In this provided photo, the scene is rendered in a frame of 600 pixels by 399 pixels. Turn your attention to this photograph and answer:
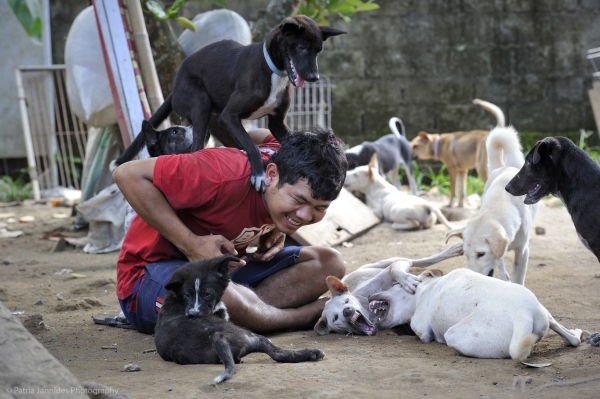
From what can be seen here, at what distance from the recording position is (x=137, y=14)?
5.49 metres

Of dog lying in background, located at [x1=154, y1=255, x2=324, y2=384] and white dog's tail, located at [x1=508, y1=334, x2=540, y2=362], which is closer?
white dog's tail, located at [x1=508, y1=334, x2=540, y2=362]

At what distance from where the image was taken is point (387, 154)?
9602 mm

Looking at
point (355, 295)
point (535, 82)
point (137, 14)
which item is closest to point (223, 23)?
point (137, 14)

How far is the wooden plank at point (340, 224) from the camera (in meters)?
6.74

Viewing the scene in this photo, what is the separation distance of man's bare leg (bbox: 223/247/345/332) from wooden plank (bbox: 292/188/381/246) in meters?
2.39

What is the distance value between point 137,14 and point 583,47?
8131 millimetres

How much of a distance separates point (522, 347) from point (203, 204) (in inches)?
66.5

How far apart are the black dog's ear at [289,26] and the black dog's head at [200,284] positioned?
1311 mm

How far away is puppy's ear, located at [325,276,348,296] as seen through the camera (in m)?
3.92

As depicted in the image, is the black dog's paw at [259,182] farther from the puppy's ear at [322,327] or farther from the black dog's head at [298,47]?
the puppy's ear at [322,327]

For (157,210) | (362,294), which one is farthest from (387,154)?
(157,210)

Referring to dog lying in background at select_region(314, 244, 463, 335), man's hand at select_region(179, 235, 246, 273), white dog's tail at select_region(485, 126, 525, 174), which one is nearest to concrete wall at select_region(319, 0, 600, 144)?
white dog's tail at select_region(485, 126, 525, 174)

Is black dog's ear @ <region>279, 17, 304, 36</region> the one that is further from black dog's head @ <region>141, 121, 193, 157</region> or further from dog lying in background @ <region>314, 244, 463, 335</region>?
dog lying in background @ <region>314, 244, 463, 335</region>

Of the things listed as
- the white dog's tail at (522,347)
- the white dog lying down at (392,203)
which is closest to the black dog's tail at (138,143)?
the white dog's tail at (522,347)
